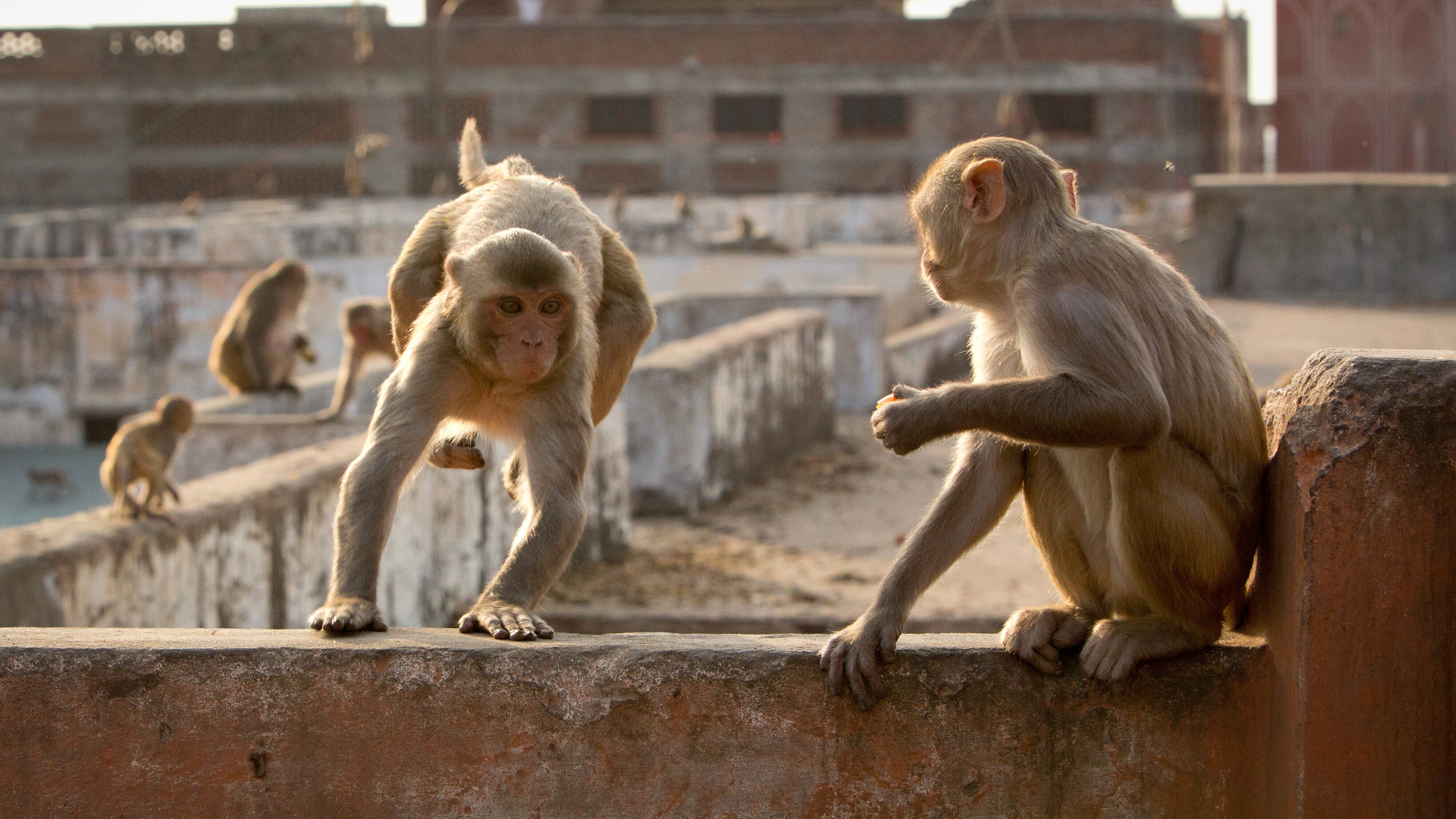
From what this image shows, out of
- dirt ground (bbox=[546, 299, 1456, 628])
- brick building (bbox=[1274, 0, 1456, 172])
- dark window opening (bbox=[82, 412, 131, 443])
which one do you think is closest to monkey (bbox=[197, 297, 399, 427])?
dirt ground (bbox=[546, 299, 1456, 628])

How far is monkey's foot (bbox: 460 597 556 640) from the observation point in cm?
313

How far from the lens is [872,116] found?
122ft

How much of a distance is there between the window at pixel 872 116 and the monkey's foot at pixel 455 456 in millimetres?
34009

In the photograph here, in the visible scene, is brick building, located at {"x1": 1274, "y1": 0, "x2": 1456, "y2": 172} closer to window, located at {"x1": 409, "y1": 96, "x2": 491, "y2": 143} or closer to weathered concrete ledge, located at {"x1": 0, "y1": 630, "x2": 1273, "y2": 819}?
window, located at {"x1": 409, "y1": 96, "x2": 491, "y2": 143}

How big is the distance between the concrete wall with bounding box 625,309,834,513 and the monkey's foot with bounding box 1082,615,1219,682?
21.3 feet

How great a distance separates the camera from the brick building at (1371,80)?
113ft

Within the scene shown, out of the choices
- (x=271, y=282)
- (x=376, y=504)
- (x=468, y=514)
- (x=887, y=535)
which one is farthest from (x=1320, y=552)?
(x=271, y=282)

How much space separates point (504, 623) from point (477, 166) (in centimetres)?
177

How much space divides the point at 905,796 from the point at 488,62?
118 feet

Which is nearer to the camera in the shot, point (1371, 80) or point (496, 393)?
point (496, 393)

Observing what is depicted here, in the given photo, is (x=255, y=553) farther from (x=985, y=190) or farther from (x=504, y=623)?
(x=985, y=190)

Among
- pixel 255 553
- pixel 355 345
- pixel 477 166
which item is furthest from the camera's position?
pixel 355 345

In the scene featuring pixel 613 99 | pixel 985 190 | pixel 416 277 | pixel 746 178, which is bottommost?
pixel 416 277

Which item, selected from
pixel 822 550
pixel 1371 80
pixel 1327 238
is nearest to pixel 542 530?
pixel 822 550
